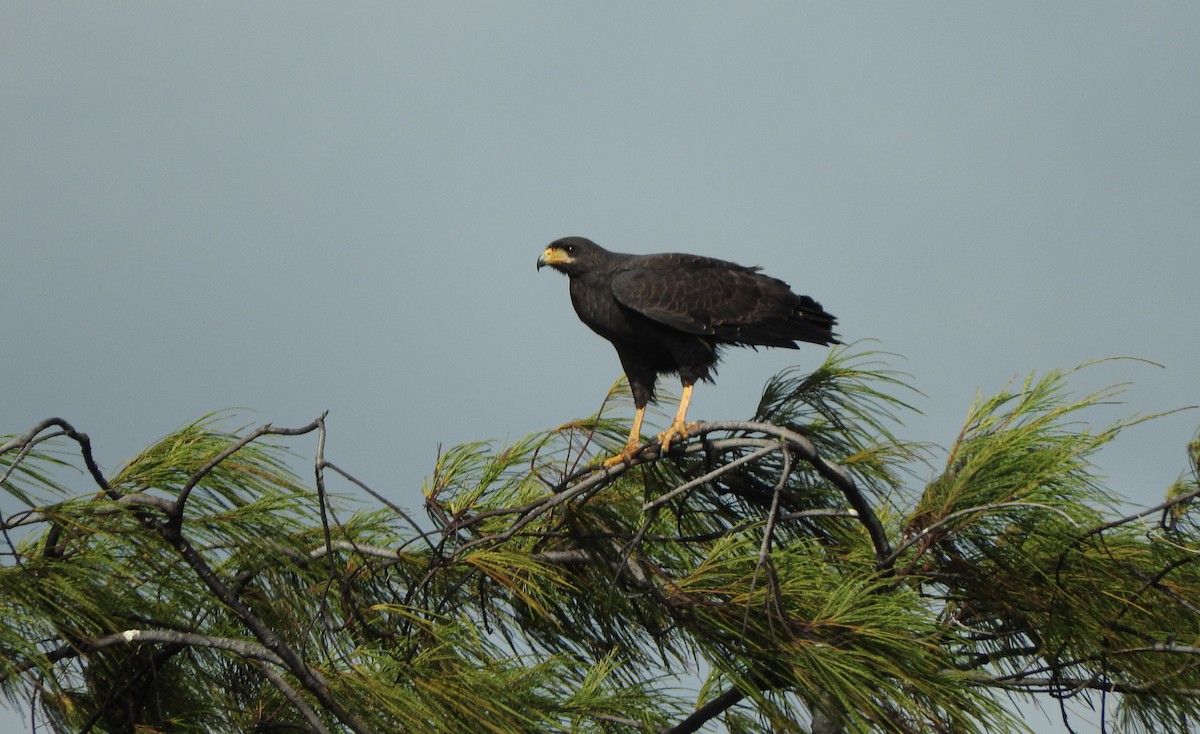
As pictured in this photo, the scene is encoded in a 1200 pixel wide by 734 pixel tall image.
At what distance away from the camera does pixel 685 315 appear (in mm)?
4402

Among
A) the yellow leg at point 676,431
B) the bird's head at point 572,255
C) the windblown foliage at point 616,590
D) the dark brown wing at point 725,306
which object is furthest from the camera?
the bird's head at point 572,255

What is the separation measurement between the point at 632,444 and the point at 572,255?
1.02 meters

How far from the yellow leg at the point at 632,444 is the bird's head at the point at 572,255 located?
680mm


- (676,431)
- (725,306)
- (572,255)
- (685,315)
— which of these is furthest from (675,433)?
(572,255)

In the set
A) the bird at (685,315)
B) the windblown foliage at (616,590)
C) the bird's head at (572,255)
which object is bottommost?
the windblown foliage at (616,590)

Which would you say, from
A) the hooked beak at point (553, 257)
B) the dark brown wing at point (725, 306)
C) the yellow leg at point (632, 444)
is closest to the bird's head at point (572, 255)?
the hooked beak at point (553, 257)

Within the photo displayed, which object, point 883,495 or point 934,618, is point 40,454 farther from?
point 883,495

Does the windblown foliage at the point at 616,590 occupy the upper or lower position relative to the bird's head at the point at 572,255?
lower

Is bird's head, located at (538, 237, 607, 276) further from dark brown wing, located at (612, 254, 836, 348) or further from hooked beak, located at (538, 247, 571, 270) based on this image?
dark brown wing, located at (612, 254, 836, 348)

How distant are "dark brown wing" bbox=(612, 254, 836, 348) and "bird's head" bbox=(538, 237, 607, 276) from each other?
189 mm

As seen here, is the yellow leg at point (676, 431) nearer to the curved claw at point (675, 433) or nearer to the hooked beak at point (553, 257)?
the curved claw at point (675, 433)

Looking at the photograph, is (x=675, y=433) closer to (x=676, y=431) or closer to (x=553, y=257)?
(x=676, y=431)

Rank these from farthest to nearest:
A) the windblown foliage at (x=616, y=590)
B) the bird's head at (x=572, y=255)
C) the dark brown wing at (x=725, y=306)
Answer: the bird's head at (x=572, y=255) < the dark brown wing at (x=725, y=306) < the windblown foliage at (x=616, y=590)

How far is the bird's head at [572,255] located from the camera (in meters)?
4.78
